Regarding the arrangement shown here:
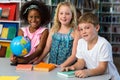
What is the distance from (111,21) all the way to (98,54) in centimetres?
601

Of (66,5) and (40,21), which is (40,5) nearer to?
(40,21)

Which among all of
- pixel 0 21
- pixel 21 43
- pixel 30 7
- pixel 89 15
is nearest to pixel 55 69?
pixel 21 43

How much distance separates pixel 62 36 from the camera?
2629 mm

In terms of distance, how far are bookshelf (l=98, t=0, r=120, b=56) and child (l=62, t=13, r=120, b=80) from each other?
19.2 feet

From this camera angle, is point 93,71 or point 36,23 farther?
point 36,23

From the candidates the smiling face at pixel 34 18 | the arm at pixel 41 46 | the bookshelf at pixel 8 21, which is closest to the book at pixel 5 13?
the bookshelf at pixel 8 21

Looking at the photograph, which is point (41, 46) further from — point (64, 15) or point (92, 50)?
point (92, 50)

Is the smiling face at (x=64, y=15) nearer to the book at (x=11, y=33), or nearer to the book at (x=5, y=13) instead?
the book at (x=11, y=33)

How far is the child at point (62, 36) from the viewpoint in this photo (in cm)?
255

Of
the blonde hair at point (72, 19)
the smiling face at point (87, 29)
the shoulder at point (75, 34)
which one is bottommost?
the shoulder at point (75, 34)

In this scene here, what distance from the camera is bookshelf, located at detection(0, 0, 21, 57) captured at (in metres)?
4.20

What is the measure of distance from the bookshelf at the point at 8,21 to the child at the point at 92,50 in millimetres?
2237

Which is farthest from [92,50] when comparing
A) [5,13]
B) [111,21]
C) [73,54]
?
[111,21]

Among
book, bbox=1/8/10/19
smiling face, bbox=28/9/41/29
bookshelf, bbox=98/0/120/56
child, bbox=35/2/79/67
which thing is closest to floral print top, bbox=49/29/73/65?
child, bbox=35/2/79/67
